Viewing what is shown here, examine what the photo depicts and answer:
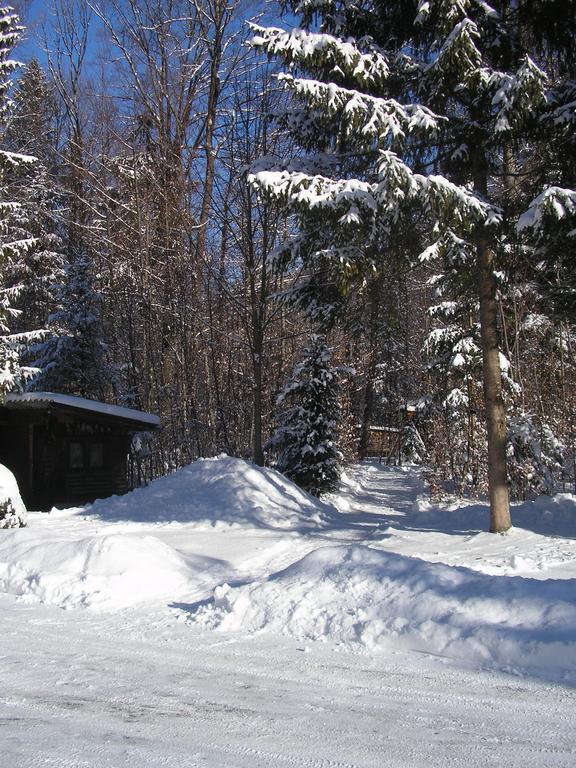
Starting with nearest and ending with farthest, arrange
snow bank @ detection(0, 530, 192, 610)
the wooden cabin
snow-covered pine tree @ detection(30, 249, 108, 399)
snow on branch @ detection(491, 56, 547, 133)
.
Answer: snow bank @ detection(0, 530, 192, 610) → snow on branch @ detection(491, 56, 547, 133) → the wooden cabin → snow-covered pine tree @ detection(30, 249, 108, 399)

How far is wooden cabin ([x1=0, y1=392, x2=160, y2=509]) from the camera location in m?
19.2

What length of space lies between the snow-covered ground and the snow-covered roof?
8307 mm

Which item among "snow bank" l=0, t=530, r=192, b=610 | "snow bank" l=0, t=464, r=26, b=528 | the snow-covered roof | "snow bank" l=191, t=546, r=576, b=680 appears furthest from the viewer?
the snow-covered roof

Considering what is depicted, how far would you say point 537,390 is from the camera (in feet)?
56.2

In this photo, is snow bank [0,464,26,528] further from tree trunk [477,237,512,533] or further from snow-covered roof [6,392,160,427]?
tree trunk [477,237,512,533]

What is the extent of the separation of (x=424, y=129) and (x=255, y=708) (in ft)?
28.5

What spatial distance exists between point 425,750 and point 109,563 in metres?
5.60

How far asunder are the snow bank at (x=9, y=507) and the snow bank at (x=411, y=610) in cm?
635

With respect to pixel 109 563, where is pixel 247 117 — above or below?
above

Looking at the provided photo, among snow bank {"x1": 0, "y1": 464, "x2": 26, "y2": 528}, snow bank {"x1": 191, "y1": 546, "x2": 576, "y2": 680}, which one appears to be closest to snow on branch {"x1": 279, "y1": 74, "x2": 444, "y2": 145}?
snow bank {"x1": 191, "y1": 546, "x2": 576, "y2": 680}

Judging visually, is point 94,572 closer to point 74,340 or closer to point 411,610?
point 411,610

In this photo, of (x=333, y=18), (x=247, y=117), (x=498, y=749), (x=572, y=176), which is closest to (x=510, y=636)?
(x=498, y=749)

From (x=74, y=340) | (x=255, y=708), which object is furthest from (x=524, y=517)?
(x=74, y=340)

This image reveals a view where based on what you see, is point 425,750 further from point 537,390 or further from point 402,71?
point 537,390
